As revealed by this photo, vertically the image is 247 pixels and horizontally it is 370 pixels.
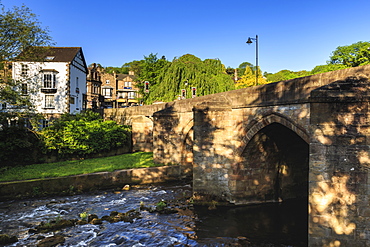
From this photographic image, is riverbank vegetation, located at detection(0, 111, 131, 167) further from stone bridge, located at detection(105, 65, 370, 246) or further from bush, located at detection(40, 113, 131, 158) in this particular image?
stone bridge, located at detection(105, 65, 370, 246)

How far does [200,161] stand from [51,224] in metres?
6.27

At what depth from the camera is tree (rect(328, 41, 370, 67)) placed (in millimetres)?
34309

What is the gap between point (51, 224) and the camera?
1009 centimetres

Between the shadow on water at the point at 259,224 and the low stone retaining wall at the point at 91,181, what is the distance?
17.3 ft

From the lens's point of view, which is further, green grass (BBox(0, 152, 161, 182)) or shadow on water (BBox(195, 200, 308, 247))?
green grass (BBox(0, 152, 161, 182))

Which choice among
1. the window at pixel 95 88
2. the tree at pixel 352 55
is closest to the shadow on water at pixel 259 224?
the tree at pixel 352 55

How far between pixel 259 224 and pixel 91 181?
8.92 m

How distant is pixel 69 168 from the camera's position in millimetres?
16891

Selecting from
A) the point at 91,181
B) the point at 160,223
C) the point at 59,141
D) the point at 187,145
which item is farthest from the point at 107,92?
the point at 160,223

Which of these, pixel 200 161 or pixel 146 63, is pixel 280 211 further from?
pixel 146 63

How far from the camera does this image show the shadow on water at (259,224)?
929 centimetres

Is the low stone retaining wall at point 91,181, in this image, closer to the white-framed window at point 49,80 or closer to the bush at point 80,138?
the bush at point 80,138

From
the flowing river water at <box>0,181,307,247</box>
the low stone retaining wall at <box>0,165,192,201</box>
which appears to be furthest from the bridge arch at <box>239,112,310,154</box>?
the low stone retaining wall at <box>0,165,192,201</box>

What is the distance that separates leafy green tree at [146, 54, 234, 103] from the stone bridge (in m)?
9.11
